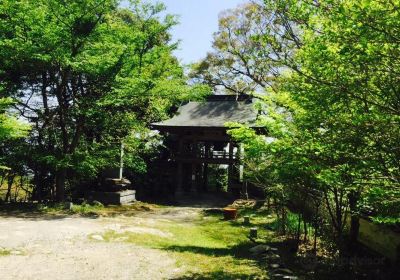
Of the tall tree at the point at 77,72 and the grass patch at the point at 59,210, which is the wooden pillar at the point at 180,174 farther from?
the grass patch at the point at 59,210

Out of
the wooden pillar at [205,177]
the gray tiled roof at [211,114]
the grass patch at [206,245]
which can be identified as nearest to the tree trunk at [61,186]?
the grass patch at [206,245]

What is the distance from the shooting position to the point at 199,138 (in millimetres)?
26969

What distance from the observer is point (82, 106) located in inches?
721

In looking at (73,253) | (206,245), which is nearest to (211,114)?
(206,245)

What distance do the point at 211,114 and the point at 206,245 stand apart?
16.8 m

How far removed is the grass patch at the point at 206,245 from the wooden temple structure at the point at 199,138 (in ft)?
29.2

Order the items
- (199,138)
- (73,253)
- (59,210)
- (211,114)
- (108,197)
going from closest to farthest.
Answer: (73,253)
(59,210)
(108,197)
(199,138)
(211,114)

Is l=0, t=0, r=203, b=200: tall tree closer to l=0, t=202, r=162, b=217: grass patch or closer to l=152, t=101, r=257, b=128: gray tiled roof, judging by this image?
l=0, t=202, r=162, b=217: grass patch

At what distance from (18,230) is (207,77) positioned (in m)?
25.1

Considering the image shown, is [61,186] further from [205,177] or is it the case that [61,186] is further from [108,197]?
[205,177]

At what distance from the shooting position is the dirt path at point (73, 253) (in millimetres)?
8234

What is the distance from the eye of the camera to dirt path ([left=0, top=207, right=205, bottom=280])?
8.23 metres

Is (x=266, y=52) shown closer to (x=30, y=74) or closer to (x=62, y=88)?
(x=62, y=88)

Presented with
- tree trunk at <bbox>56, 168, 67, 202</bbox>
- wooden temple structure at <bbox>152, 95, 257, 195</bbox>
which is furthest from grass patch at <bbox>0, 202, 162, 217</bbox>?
wooden temple structure at <bbox>152, 95, 257, 195</bbox>
